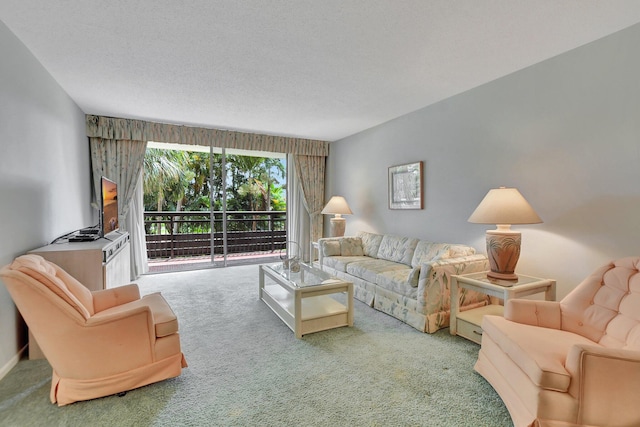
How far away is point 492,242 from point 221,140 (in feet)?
14.1

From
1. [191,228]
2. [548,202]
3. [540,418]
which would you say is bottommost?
[540,418]

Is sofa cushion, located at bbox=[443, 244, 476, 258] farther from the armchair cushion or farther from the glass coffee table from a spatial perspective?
the armchair cushion

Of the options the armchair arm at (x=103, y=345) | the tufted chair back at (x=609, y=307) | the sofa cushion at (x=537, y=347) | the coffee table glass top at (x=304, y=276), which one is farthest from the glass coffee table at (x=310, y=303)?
the tufted chair back at (x=609, y=307)

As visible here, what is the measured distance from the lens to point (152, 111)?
4.02 meters

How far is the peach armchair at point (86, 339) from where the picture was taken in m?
1.63

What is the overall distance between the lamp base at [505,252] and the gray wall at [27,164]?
12.2 ft

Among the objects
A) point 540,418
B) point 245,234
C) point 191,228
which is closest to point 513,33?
point 540,418

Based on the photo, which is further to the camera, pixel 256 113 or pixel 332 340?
pixel 256 113

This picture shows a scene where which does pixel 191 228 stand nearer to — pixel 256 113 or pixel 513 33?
pixel 256 113

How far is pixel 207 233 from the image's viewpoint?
6098 mm

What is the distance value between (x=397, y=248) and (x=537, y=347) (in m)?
2.37

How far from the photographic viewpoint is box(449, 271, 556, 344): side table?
2.30m

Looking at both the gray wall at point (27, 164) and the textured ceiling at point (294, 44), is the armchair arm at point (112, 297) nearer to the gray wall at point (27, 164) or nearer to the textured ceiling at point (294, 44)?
the gray wall at point (27, 164)

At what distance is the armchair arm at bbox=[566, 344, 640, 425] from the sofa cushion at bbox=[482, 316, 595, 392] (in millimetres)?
76
